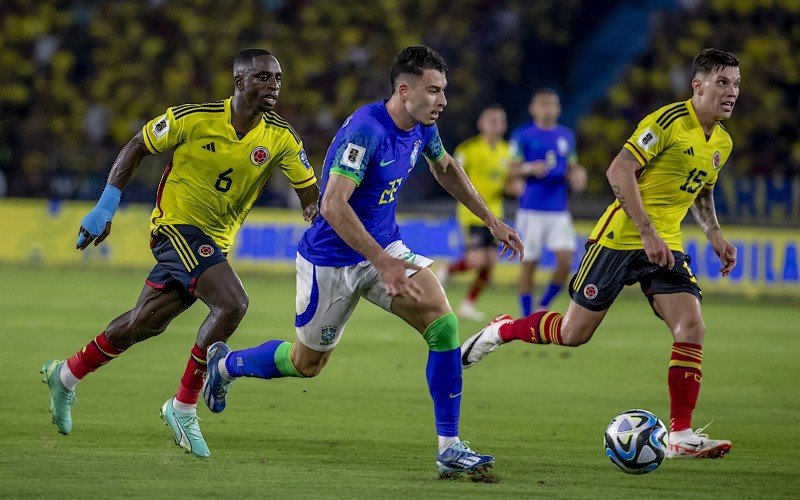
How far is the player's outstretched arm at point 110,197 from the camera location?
251 inches

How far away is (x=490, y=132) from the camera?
14.6 m

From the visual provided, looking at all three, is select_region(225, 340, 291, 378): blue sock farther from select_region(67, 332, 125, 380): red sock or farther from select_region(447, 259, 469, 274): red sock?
select_region(447, 259, 469, 274): red sock

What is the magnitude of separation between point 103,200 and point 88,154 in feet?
45.7

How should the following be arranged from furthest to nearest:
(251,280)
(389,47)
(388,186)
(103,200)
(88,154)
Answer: (389,47)
(88,154)
(251,280)
(103,200)
(388,186)

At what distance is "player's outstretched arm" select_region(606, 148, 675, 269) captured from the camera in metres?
6.49

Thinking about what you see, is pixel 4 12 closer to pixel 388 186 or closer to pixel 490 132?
pixel 490 132

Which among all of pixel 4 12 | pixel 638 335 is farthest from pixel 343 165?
pixel 4 12

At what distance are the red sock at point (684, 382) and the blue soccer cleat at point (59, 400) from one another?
3.33m

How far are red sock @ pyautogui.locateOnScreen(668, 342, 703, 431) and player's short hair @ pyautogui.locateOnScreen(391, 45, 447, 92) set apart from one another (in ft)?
6.81

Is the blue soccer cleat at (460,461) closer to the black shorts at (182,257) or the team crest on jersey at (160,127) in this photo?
the black shorts at (182,257)

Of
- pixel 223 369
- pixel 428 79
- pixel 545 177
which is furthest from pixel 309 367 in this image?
pixel 545 177

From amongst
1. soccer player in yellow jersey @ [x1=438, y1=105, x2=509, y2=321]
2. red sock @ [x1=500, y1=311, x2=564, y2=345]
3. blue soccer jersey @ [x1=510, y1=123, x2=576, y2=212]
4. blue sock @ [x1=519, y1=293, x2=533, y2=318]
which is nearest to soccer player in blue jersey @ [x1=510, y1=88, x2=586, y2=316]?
blue soccer jersey @ [x1=510, y1=123, x2=576, y2=212]

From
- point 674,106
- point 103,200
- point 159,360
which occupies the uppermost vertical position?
point 674,106

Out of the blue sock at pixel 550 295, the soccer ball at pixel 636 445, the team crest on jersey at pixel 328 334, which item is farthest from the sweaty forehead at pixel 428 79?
the blue sock at pixel 550 295
